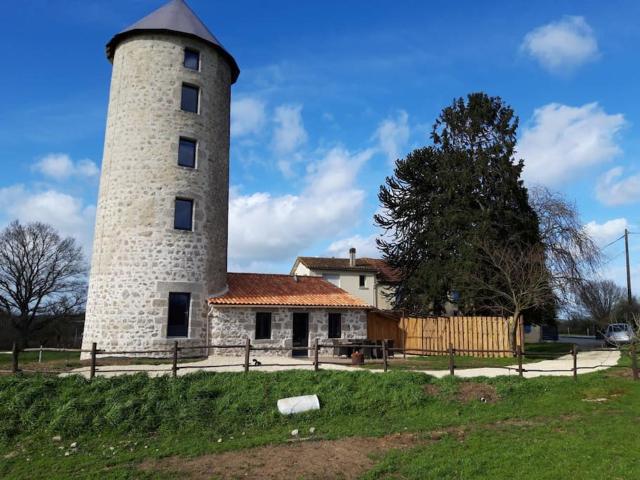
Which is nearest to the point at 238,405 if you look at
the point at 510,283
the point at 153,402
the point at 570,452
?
the point at 153,402

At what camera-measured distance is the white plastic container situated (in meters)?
12.2

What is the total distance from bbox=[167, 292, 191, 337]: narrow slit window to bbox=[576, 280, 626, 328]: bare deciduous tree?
20312mm

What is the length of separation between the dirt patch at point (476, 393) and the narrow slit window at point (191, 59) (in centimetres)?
1798

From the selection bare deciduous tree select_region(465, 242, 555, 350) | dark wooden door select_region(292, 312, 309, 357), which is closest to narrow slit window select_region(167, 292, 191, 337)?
dark wooden door select_region(292, 312, 309, 357)

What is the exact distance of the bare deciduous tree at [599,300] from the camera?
2658 cm

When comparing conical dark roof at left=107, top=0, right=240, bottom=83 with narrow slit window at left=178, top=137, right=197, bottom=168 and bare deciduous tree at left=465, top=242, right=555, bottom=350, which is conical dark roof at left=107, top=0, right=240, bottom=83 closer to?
narrow slit window at left=178, top=137, right=197, bottom=168

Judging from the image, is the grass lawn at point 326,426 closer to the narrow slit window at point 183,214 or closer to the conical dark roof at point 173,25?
the narrow slit window at point 183,214

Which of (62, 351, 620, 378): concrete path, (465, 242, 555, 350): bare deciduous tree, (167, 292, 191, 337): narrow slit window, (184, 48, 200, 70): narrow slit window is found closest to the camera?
(62, 351, 620, 378): concrete path

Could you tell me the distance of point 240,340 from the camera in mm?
21453

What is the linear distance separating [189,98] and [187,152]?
2603mm

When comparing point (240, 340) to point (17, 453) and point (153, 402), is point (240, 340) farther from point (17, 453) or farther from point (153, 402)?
point (17, 453)

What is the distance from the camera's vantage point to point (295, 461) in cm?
912

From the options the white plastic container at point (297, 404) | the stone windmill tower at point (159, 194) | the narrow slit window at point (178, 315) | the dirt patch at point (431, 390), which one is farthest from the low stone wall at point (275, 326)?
the dirt patch at point (431, 390)

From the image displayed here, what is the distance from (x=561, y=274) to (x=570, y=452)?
18.9 meters
